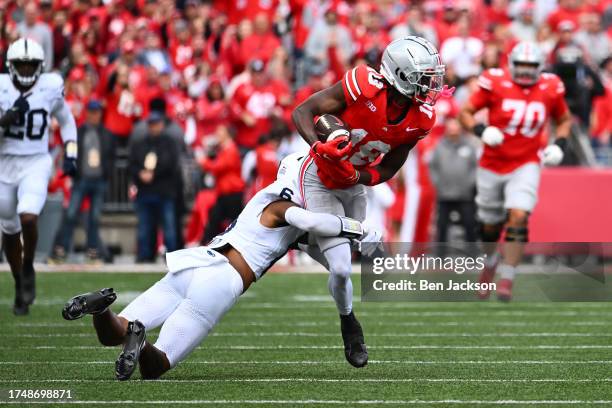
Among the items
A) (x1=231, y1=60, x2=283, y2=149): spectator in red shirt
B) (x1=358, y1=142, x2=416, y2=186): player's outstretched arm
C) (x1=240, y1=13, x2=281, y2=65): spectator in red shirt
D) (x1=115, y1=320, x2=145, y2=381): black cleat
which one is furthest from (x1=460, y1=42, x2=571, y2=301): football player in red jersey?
(x1=240, y1=13, x2=281, y2=65): spectator in red shirt

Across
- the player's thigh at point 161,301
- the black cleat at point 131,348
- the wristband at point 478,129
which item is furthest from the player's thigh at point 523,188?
the black cleat at point 131,348

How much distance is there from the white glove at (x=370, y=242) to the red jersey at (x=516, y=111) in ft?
13.7

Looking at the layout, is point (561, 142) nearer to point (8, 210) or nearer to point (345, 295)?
point (8, 210)

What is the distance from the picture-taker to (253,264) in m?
6.66

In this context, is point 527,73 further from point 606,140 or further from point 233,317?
point 606,140

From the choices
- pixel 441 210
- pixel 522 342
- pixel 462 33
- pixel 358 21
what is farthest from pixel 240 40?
pixel 522 342

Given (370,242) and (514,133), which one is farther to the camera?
(514,133)

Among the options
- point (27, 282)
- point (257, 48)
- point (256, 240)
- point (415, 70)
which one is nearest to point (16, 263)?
point (27, 282)

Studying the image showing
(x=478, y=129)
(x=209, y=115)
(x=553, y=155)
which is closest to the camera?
(x=553, y=155)

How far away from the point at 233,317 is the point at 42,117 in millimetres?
2024

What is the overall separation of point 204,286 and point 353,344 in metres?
0.87

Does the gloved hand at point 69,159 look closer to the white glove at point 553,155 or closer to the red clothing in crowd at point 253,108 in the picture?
the white glove at point 553,155

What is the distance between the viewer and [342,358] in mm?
7500

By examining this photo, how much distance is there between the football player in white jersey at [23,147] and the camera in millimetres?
9797
